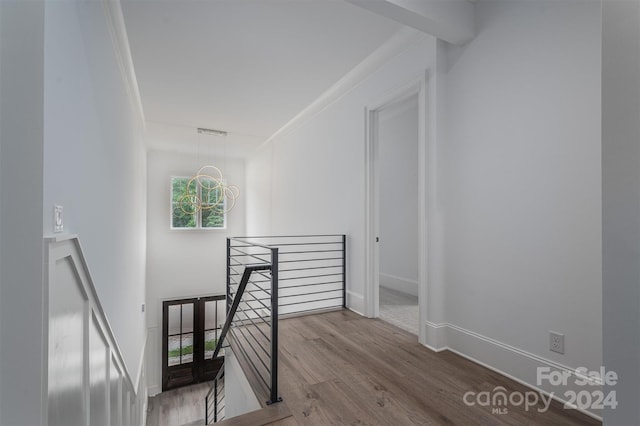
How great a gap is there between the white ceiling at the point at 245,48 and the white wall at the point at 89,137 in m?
0.39

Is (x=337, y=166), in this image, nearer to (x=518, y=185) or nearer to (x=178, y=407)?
(x=518, y=185)

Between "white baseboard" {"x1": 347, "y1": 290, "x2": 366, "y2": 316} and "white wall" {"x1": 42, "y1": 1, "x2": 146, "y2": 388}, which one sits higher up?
"white wall" {"x1": 42, "y1": 1, "x2": 146, "y2": 388}

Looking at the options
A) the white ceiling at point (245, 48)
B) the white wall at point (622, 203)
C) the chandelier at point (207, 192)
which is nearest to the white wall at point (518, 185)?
the white ceiling at point (245, 48)

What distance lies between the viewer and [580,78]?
1.84m

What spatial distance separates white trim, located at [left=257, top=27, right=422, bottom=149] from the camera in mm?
2918

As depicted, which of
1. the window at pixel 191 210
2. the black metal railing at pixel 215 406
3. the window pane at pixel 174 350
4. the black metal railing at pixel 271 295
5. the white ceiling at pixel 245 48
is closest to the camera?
the black metal railing at pixel 271 295

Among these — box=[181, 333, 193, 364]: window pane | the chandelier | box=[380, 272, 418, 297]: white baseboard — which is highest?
the chandelier

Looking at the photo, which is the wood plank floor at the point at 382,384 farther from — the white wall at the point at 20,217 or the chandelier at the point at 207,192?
the chandelier at the point at 207,192

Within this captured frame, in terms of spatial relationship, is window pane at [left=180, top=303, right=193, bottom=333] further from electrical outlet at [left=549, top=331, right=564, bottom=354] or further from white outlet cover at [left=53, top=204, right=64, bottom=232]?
electrical outlet at [left=549, top=331, right=564, bottom=354]

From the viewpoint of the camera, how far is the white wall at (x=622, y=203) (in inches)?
33.0

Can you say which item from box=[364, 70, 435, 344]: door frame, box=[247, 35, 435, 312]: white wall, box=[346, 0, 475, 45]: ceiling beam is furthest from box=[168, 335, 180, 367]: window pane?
box=[346, 0, 475, 45]: ceiling beam

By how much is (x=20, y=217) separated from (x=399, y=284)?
4.82 meters

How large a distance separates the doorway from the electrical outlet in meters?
6.62

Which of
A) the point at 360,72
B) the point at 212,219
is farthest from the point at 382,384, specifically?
the point at 212,219
